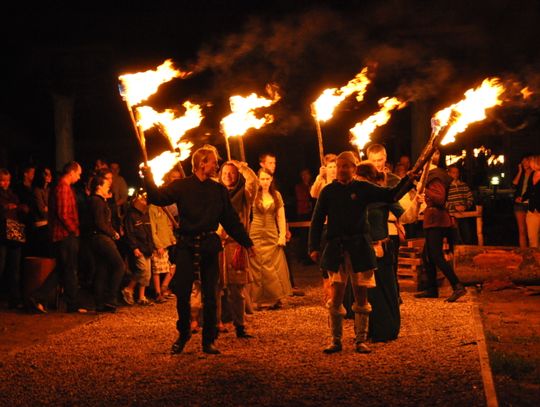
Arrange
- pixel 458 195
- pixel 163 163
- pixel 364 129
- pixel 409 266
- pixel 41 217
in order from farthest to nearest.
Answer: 1. pixel 458 195
2. pixel 409 266
3. pixel 41 217
4. pixel 364 129
5. pixel 163 163

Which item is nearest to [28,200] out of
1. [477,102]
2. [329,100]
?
[329,100]

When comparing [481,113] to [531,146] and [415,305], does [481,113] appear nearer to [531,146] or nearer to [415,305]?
[415,305]

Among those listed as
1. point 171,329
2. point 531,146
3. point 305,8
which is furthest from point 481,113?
point 531,146

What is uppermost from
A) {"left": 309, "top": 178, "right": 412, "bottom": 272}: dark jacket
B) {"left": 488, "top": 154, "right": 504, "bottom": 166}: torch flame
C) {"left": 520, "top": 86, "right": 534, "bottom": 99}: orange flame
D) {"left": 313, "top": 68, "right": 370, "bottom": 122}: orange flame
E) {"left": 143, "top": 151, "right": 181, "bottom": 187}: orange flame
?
{"left": 488, "top": 154, "right": 504, "bottom": 166}: torch flame

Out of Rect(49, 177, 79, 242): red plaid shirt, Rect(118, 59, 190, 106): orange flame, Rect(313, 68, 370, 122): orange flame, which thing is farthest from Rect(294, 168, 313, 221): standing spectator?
Rect(118, 59, 190, 106): orange flame

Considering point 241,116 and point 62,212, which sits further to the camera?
point 62,212

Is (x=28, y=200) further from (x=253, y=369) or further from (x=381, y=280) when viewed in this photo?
(x=253, y=369)

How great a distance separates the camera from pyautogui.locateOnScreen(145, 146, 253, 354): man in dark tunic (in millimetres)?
7473

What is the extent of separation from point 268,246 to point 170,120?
8.27ft

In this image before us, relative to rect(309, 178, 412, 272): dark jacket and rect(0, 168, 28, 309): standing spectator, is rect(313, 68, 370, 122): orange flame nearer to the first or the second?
rect(309, 178, 412, 272): dark jacket

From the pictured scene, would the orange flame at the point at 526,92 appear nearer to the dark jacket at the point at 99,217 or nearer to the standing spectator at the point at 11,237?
the dark jacket at the point at 99,217

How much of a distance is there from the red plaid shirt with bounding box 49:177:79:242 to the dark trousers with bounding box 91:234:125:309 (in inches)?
14.1

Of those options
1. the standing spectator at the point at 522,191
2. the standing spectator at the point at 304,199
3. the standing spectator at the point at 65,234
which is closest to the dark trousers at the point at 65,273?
the standing spectator at the point at 65,234

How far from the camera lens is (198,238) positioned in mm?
7469
